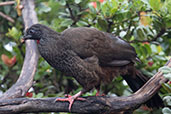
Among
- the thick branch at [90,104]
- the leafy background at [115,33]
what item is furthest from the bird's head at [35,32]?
the thick branch at [90,104]

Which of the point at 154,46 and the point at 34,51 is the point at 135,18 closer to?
the point at 154,46

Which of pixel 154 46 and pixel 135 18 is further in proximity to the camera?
Answer: pixel 154 46

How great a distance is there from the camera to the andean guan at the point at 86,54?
9.56ft

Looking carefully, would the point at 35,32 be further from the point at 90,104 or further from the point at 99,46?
the point at 90,104

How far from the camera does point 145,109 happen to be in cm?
328

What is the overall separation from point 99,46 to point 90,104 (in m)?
0.74

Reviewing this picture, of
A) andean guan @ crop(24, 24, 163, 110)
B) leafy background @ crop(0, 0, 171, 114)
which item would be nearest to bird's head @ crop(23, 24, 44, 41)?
andean guan @ crop(24, 24, 163, 110)

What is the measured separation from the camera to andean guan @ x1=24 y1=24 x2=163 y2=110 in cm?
291

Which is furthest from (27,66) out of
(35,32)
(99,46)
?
(99,46)

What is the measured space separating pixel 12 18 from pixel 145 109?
250cm

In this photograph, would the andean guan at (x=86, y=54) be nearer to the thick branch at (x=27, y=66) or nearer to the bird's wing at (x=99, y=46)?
the bird's wing at (x=99, y=46)

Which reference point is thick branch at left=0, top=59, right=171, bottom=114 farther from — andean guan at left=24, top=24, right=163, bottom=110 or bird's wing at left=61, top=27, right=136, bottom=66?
bird's wing at left=61, top=27, right=136, bottom=66

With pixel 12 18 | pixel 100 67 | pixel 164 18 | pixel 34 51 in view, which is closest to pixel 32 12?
pixel 12 18

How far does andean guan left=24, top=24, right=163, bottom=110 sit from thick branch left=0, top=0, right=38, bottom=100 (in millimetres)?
290
